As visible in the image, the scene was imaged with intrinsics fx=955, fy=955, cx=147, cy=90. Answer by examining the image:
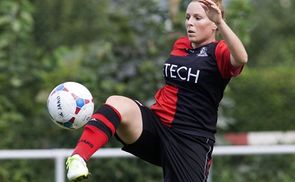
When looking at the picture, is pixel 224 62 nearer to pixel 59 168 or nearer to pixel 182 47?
pixel 182 47

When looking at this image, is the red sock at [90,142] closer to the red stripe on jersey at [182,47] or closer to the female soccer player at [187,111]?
the female soccer player at [187,111]

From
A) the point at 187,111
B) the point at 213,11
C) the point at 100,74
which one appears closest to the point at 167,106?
the point at 187,111

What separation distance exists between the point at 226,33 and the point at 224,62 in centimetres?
35

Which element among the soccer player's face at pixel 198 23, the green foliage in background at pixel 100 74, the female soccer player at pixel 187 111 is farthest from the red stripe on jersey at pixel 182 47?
the green foliage in background at pixel 100 74

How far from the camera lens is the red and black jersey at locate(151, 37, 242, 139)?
6.33 meters

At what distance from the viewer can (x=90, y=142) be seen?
19.5ft

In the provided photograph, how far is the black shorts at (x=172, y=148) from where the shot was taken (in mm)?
6371

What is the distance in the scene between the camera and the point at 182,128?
641cm

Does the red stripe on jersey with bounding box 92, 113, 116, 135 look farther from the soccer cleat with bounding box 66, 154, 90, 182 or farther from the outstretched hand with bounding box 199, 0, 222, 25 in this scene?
the outstretched hand with bounding box 199, 0, 222, 25

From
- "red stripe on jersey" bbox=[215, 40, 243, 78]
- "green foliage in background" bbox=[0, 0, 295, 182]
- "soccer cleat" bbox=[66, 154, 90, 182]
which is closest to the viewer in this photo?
"soccer cleat" bbox=[66, 154, 90, 182]

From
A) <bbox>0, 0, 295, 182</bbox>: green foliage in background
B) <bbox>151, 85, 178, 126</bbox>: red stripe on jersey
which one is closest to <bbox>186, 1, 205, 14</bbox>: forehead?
<bbox>151, 85, 178, 126</bbox>: red stripe on jersey

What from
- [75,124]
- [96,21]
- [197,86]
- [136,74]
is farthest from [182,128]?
[96,21]

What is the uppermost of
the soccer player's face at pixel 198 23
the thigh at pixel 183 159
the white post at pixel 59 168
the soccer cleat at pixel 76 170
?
the soccer player's face at pixel 198 23

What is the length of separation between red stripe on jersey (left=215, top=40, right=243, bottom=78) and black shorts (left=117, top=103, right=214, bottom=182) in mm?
500
